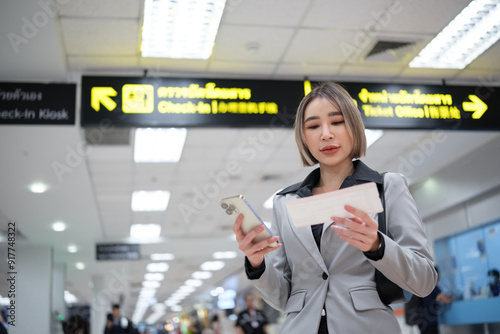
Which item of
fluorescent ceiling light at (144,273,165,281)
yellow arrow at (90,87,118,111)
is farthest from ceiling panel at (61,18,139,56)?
fluorescent ceiling light at (144,273,165,281)

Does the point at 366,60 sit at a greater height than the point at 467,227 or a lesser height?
greater

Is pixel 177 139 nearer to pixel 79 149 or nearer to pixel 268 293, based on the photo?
pixel 79 149

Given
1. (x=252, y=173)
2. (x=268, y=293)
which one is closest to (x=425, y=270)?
(x=268, y=293)

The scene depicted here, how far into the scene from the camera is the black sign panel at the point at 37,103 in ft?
15.7

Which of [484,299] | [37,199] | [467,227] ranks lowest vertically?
[484,299]

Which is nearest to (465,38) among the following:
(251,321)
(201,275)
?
(251,321)

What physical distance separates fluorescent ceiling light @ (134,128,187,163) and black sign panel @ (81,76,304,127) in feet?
7.26

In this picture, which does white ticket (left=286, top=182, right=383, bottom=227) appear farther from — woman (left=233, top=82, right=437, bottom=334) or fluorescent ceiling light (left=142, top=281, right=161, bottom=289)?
fluorescent ceiling light (left=142, top=281, right=161, bottom=289)

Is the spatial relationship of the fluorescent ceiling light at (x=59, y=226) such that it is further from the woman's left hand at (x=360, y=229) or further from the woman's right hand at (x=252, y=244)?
the woman's left hand at (x=360, y=229)

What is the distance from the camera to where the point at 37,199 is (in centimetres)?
1005

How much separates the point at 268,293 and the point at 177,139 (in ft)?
20.3

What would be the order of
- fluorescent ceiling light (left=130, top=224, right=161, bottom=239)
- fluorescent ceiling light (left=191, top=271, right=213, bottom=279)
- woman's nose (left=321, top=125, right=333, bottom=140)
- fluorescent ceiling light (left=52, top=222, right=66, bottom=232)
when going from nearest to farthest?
woman's nose (left=321, top=125, right=333, bottom=140), fluorescent ceiling light (left=52, top=222, right=66, bottom=232), fluorescent ceiling light (left=130, top=224, right=161, bottom=239), fluorescent ceiling light (left=191, top=271, right=213, bottom=279)

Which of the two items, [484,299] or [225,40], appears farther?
[484,299]

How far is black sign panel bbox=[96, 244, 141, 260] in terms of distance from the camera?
1425 centimetres
